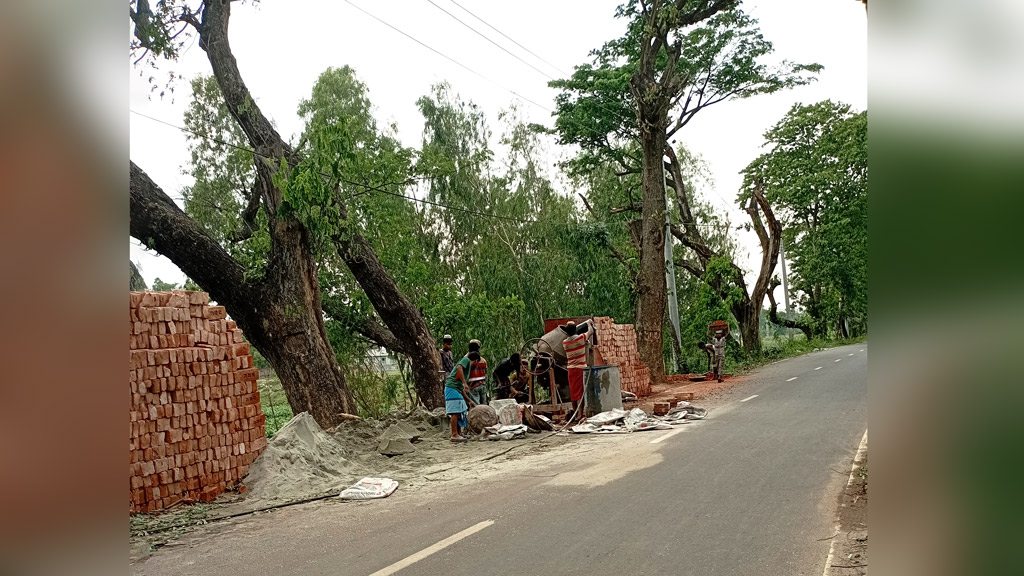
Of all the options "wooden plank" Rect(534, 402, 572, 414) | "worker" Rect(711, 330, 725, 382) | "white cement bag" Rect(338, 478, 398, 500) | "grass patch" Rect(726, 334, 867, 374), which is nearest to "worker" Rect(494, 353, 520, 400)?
"wooden plank" Rect(534, 402, 572, 414)

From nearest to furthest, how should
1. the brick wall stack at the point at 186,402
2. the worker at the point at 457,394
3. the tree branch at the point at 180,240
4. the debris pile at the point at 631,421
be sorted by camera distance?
the brick wall stack at the point at 186,402
the tree branch at the point at 180,240
the worker at the point at 457,394
the debris pile at the point at 631,421

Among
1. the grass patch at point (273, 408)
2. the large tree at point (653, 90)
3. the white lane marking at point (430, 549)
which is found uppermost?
the large tree at point (653, 90)

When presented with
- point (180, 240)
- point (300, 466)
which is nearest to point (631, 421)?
point (300, 466)

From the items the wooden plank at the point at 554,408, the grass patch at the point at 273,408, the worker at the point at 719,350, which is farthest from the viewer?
the worker at the point at 719,350

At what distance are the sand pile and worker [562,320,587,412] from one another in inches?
254

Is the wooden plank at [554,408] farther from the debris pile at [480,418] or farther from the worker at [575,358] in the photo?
the debris pile at [480,418]

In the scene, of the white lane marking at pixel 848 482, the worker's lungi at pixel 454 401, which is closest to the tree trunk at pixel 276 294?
the worker's lungi at pixel 454 401

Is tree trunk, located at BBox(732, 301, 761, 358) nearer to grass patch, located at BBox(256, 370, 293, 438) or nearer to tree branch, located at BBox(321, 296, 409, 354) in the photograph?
grass patch, located at BBox(256, 370, 293, 438)

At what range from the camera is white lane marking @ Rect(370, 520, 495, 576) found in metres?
5.86

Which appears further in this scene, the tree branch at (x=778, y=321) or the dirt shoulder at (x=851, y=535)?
the tree branch at (x=778, y=321)

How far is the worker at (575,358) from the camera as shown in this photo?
1711 cm

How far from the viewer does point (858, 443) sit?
Answer: 11.3 meters

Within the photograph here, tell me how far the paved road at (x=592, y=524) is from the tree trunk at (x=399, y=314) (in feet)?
25.4
